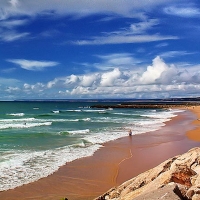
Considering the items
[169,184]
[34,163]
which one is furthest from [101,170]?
[169,184]

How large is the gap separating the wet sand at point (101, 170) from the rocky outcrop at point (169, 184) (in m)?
3.99

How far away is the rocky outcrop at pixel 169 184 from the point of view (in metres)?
4.93

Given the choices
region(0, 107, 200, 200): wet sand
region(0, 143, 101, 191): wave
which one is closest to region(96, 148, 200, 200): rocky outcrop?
region(0, 107, 200, 200): wet sand

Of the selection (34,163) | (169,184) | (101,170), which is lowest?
(101,170)

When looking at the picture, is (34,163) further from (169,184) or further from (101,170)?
(169,184)

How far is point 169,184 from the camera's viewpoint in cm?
→ 536

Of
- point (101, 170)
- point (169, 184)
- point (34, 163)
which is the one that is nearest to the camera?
point (169, 184)

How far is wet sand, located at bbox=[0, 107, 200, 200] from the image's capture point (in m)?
11.0

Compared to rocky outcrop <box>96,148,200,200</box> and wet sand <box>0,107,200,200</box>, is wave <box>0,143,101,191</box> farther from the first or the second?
rocky outcrop <box>96,148,200,200</box>

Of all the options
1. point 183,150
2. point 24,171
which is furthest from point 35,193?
point 183,150

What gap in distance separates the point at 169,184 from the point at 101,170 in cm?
929

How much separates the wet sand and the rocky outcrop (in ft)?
13.1

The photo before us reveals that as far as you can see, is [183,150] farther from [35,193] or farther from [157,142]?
[35,193]

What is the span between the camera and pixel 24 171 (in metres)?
13.8
